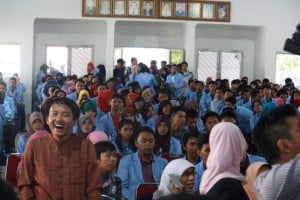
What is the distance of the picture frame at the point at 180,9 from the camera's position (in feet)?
49.6

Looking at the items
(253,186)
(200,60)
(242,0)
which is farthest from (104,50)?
(253,186)

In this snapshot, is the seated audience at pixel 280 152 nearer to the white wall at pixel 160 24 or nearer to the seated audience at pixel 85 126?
the seated audience at pixel 85 126

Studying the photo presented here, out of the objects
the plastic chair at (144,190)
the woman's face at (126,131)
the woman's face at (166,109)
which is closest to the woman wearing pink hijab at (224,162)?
the plastic chair at (144,190)

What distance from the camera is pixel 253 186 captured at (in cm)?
233

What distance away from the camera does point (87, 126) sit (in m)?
6.41

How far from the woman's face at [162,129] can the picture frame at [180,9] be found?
917cm

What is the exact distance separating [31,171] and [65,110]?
0.47m

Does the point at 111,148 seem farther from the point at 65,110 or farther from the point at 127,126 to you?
the point at 127,126

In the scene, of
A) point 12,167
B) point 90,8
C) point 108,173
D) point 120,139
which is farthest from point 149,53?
point 108,173

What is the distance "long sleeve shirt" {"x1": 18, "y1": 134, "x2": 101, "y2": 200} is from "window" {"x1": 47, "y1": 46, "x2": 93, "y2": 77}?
12570 mm

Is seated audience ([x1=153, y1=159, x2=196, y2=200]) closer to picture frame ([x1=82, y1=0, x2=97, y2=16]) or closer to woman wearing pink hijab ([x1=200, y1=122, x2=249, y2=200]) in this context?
woman wearing pink hijab ([x1=200, y1=122, x2=249, y2=200])

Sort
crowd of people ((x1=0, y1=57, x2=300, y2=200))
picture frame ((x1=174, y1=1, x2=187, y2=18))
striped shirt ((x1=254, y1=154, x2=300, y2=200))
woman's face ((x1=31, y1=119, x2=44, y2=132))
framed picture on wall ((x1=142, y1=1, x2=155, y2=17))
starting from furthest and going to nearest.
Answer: picture frame ((x1=174, y1=1, x2=187, y2=18))
framed picture on wall ((x1=142, y1=1, x2=155, y2=17))
woman's face ((x1=31, y1=119, x2=44, y2=132))
crowd of people ((x1=0, y1=57, x2=300, y2=200))
striped shirt ((x1=254, y1=154, x2=300, y2=200))

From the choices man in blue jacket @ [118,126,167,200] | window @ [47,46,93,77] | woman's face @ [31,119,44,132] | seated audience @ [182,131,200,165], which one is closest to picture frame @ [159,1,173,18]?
window @ [47,46,93,77]

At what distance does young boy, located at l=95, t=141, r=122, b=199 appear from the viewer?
4.45 m
